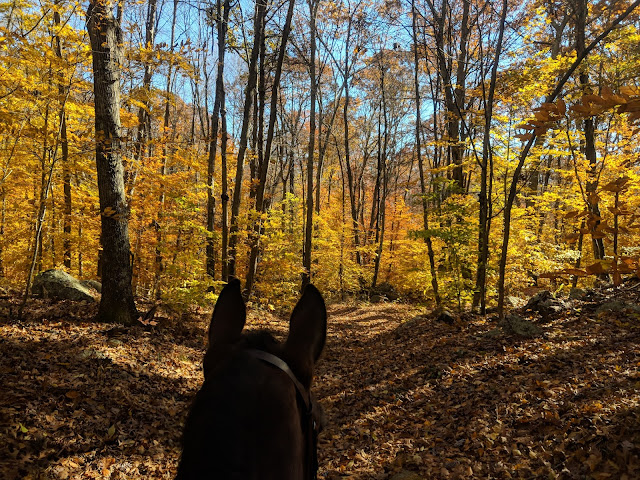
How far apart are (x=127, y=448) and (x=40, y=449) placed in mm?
855

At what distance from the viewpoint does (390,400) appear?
6148 millimetres

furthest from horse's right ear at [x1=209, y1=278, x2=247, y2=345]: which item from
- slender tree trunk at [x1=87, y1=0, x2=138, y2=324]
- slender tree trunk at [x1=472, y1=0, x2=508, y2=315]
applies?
slender tree trunk at [x1=472, y1=0, x2=508, y2=315]

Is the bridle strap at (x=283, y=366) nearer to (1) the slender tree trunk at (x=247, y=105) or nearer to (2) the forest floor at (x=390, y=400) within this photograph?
(2) the forest floor at (x=390, y=400)

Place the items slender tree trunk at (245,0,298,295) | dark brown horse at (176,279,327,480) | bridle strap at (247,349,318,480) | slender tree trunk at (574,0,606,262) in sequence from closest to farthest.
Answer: dark brown horse at (176,279,327,480) → bridle strap at (247,349,318,480) → slender tree trunk at (574,0,606,262) → slender tree trunk at (245,0,298,295)

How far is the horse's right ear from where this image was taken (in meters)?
1.31

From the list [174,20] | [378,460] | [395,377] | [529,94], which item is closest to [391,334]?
[395,377]

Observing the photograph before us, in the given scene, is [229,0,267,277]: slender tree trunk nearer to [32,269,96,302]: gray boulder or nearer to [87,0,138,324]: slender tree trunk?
[32,269,96,302]: gray boulder

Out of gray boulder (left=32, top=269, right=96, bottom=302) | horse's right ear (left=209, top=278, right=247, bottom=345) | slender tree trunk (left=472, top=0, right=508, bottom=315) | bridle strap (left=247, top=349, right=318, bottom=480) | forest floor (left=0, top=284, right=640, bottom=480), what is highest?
slender tree trunk (left=472, top=0, right=508, bottom=315)

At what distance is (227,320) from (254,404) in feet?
1.53

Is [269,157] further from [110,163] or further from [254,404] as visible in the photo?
[254,404]

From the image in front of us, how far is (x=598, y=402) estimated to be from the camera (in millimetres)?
4309

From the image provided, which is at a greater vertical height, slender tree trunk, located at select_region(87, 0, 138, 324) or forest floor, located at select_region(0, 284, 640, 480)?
slender tree trunk, located at select_region(87, 0, 138, 324)

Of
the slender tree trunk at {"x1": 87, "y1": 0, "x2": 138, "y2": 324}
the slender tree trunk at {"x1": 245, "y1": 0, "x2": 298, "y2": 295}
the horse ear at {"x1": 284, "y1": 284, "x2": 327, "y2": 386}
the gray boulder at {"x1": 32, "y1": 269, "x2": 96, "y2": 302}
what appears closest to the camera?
the horse ear at {"x1": 284, "y1": 284, "x2": 327, "y2": 386}

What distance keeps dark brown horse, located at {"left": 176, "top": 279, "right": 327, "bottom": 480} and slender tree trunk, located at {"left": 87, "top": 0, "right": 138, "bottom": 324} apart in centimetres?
616
